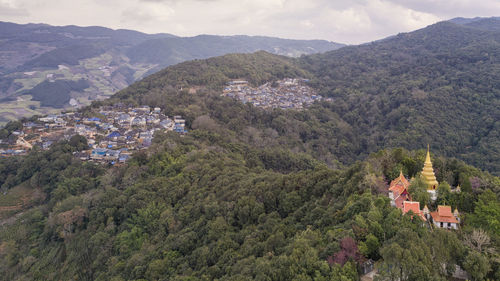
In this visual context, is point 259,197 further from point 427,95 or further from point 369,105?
point 369,105

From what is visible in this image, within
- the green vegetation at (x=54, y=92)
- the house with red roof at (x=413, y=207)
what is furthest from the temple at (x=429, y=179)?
the green vegetation at (x=54, y=92)

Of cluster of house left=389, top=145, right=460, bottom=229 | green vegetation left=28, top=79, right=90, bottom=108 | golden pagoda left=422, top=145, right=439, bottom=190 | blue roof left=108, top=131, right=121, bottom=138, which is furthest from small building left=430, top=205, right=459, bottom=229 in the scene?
green vegetation left=28, top=79, right=90, bottom=108

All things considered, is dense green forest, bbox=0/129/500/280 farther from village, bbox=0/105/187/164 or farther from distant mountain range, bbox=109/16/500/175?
distant mountain range, bbox=109/16/500/175

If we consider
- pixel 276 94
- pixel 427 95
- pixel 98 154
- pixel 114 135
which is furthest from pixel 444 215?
pixel 276 94

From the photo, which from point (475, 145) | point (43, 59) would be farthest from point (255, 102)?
point (43, 59)

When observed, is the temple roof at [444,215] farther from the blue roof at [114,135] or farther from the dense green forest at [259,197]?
the blue roof at [114,135]

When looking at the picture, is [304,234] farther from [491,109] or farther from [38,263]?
[491,109]
